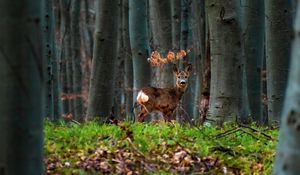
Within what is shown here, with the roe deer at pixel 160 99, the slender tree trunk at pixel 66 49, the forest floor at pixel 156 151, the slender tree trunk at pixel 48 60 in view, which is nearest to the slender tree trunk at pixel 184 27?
the slender tree trunk at pixel 48 60

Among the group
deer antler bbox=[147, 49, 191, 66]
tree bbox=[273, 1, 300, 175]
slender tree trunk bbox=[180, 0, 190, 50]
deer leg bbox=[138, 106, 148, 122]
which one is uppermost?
slender tree trunk bbox=[180, 0, 190, 50]

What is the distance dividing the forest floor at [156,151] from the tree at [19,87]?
6.81ft

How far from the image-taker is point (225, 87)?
8.93m

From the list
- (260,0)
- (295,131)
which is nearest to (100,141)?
(295,131)

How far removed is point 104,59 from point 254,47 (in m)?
3.84

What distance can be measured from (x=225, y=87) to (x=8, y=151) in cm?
540

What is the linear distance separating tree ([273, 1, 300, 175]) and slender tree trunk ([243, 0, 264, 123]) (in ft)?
32.6

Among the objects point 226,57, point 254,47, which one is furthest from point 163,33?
point 226,57

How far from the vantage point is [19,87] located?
12.7 feet

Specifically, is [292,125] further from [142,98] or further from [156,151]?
[142,98]

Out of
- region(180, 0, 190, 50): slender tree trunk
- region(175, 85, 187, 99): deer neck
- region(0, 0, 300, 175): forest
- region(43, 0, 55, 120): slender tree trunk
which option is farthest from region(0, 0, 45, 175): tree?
region(180, 0, 190, 50): slender tree trunk

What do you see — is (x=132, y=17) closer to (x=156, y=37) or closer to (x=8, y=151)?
(x=156, y=37)

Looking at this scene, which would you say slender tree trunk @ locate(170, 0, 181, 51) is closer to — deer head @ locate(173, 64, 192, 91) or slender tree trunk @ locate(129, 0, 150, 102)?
slender tree trunk @ locate(129, 0, 150, 102)

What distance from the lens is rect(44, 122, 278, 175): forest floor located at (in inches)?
248
